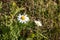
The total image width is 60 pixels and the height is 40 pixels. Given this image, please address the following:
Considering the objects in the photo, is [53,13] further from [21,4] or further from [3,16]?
[3,16]

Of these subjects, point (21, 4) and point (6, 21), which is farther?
point (21, 4)

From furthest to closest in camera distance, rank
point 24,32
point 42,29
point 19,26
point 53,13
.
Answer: point 53,13, point 42,29, point 24,32, point 19,26

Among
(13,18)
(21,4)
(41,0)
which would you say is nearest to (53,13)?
(41,0)

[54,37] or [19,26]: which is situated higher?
[19,26]

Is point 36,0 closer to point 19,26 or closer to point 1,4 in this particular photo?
point 1,4

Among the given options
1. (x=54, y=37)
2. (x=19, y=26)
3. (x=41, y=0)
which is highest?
(x=41, y=0)

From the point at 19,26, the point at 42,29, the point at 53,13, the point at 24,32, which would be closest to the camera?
the point at 19,26
